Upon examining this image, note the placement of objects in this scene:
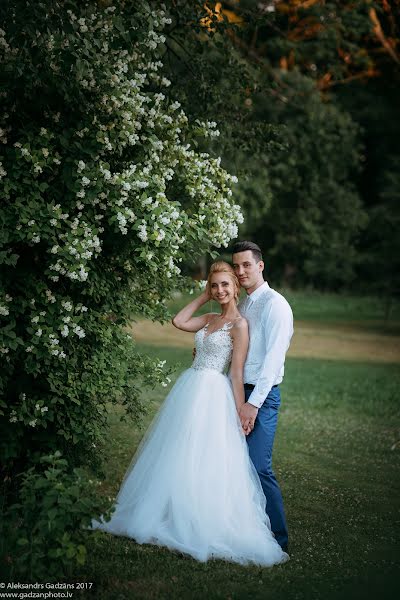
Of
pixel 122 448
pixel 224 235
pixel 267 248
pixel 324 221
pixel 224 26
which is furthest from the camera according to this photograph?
pixel 267 248

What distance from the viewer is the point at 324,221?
34.6 m

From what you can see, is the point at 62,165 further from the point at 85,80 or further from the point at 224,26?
the point at 224,26

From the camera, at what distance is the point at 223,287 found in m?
6.47

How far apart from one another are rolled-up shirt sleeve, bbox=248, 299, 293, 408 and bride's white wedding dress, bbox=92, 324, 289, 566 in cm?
31

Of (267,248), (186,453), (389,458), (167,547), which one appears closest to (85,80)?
(186,453)

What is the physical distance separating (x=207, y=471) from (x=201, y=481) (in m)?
0.09

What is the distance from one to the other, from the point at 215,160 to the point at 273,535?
10.3 ft

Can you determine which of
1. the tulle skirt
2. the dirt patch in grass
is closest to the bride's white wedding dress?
the tulle skirt

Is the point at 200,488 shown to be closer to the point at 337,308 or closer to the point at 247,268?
the point at 247,268

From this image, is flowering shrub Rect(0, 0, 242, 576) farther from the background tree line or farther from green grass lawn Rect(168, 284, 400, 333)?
green grass lawn Rect(168, 284, 400, 333)

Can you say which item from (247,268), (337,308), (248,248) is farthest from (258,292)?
(337,308)

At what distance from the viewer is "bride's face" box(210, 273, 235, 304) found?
6.47 m

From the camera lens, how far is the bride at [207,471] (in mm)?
5906

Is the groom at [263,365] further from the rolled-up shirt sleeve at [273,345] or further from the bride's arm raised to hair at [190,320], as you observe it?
the bride's arm raised to hair at [190,320]
